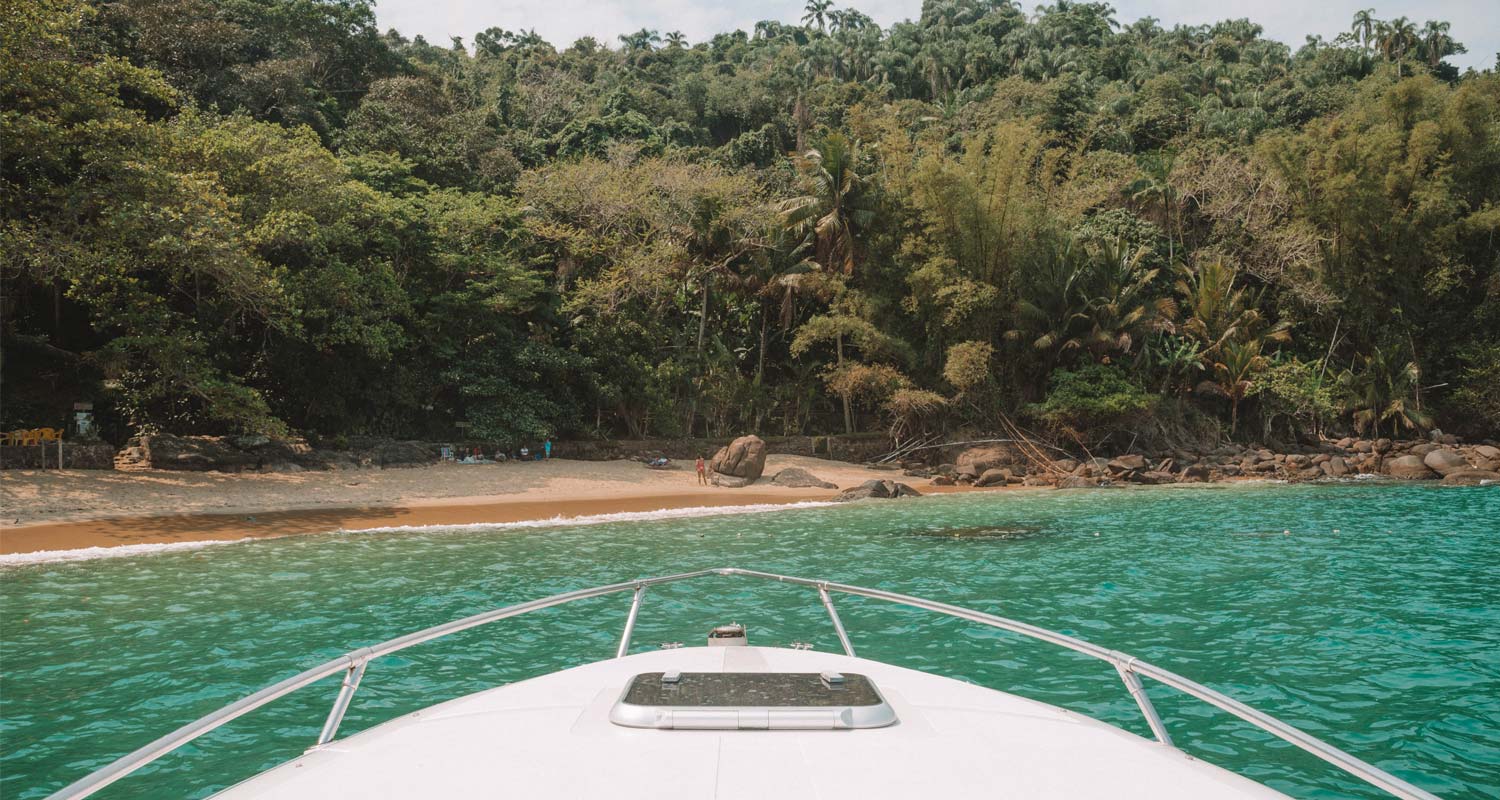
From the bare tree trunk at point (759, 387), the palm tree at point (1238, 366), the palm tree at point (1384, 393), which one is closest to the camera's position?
the palm tree at point (1238, 366)

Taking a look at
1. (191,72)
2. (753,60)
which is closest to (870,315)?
(191,72)

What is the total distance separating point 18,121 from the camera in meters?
12.4

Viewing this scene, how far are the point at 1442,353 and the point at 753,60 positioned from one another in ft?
161

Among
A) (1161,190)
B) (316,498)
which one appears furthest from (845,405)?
(316,498)

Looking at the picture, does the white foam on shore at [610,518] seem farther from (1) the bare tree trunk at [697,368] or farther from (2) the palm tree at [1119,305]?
(2) the palm tree at [1119,305]

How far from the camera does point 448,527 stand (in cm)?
1351

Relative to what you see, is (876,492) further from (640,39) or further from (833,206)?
(640,39)

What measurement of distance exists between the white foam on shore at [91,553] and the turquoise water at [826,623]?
0.40 m

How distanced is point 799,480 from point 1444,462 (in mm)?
17041

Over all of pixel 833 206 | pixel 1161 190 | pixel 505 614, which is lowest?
pixel 505 614

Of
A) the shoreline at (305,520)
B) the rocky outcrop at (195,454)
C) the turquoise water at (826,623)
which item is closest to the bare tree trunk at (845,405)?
the shoreline at (305,520)

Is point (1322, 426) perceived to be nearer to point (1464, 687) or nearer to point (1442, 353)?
point (1442, 353)

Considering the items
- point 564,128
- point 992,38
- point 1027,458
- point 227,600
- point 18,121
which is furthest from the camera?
point 992,38

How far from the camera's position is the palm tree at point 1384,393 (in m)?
25.8
